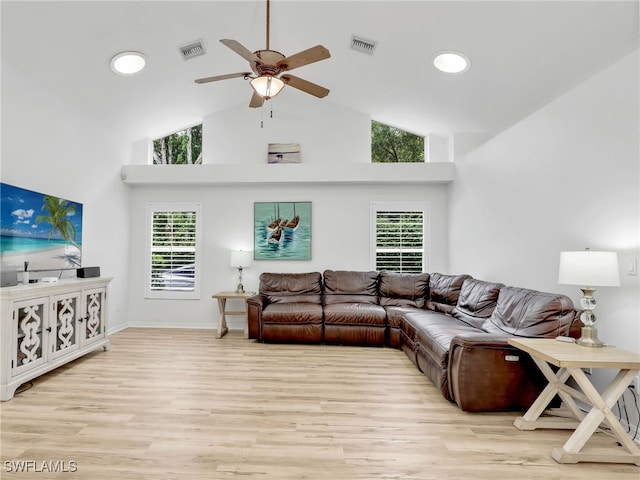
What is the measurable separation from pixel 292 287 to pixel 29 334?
312cm

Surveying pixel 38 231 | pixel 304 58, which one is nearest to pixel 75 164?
pixel 38 231

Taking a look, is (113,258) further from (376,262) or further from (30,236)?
(376,262)

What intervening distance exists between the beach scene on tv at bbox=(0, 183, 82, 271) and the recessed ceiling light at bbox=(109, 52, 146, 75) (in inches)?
63.7

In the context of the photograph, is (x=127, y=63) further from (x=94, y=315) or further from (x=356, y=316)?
(x=356, y=316)

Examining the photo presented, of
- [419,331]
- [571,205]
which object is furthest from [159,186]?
[571,205]

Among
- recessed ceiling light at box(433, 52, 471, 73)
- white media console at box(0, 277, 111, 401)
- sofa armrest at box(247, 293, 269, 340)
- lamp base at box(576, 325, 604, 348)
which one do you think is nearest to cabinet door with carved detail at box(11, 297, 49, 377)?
white media console at box(0, 277, 111, 401)

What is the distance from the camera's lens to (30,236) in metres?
3.65

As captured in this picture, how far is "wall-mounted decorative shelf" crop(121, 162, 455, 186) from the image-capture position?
5.44 metres

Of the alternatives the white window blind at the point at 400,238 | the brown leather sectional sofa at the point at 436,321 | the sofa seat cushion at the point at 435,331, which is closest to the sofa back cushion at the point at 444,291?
the brown leather sectional sofa at the point at 436,321

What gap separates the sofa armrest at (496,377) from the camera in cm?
272

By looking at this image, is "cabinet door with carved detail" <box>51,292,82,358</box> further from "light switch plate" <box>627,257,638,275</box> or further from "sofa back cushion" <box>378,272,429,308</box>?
"light switch plate" <box>627,257,638,275</box>

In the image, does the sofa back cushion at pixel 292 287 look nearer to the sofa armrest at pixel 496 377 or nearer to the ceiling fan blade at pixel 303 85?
the sofa armrest at pixel 496 377

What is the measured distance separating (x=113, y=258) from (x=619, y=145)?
6.03m

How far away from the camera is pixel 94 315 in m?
4.10
